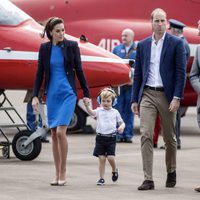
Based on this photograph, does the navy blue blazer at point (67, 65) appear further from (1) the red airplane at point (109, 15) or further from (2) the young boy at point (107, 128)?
(1) the red airplane at point (109, 15)

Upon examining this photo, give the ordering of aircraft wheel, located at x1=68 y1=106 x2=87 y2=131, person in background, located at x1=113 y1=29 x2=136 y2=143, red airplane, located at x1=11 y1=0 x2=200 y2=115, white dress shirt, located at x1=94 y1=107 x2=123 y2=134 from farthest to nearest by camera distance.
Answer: red airplane, located at x1=11 y1=0 x2=200 y2=115 → aircraft wheel, located at x1=68 y1=106 x2=87 y2=131 → person in background, located at x1=113 y1=29 x2=136 y2=143 → white dress shirt, located at x1=94 y1=107 x2=123 y2=134

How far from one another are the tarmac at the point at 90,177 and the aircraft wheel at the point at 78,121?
236 cm

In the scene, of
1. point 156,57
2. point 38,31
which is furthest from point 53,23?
point 38,31

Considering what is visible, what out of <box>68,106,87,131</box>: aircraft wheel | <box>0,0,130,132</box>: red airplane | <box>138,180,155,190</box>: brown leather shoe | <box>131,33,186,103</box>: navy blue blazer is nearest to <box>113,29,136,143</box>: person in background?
<box>68,106,87,131</box>: aircraft wheel

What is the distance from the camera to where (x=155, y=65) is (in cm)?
1127

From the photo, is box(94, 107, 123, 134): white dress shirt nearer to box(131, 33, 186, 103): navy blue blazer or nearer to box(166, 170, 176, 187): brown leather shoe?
box(131, 33, 186, 103): navy blue blazer

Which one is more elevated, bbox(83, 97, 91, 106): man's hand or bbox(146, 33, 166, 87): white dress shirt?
bbox(146, 33, 166, 87): white dress shirt

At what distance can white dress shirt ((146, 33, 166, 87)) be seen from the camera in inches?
443

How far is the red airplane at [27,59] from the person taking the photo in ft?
47.2

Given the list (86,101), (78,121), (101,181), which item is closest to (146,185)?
(101,181)

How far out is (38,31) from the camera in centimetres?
1481

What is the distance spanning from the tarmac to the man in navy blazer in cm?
41

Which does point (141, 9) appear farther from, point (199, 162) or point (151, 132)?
point (151, 132)

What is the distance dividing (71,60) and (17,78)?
2.76 metres
